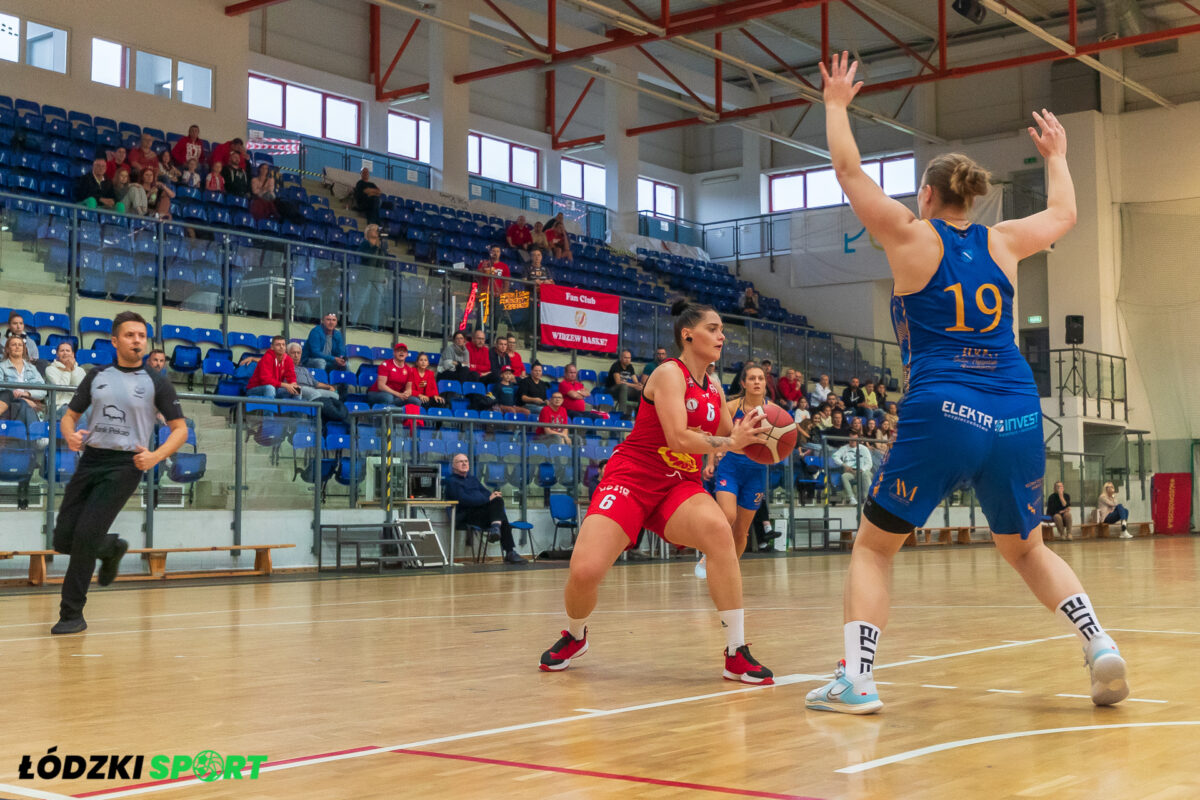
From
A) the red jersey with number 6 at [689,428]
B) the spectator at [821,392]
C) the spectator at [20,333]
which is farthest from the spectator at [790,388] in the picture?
the red jersey with number 6 at [689,428]

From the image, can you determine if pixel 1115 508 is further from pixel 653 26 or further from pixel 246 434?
pixel 246 434

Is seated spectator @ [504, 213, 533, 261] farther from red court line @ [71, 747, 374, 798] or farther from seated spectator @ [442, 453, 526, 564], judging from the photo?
red court line @ [71, 747, 374, 798]

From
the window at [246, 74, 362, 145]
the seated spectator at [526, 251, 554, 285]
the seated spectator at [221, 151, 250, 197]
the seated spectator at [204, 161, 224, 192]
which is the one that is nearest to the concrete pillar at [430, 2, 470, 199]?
the window at [246, 74, 362, 145]

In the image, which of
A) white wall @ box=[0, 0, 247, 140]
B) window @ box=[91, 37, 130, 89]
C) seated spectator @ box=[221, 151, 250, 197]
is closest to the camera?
seated spectator @ box=[221, 151, 250, 197]

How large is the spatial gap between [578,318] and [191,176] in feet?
22.1

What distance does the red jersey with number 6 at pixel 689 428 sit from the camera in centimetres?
580

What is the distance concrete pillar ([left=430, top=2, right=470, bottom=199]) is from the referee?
21.0m

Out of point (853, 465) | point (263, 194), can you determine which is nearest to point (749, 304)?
point (853, 465)

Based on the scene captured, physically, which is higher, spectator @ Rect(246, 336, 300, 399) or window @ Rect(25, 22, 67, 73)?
window @ Rect(25, 22, 67, 73)

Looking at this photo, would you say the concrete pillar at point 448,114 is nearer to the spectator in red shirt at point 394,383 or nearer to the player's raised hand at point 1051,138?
the spectator in red shirt at point 394,383

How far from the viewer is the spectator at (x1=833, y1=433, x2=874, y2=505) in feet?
70.3

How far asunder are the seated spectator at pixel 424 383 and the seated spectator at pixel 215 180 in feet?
17.8

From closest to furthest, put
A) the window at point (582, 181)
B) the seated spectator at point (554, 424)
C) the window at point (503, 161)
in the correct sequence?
the seated spectator at point (554, 424), the window at point (503, 161), the window at point (582, 181)

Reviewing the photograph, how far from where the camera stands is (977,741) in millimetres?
3871
